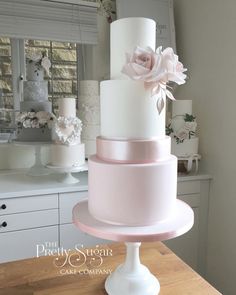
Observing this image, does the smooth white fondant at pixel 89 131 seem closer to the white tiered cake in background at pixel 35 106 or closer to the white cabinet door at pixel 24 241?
the white tiered cake in background at pixel 35 106

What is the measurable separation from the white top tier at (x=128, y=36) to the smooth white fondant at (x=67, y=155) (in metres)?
0.89

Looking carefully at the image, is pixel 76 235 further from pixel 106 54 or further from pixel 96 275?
pixel 106 54

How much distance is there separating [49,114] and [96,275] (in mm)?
1066

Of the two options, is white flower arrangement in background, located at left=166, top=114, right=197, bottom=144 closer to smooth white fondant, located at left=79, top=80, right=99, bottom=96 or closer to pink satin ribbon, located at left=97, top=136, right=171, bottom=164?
smooth white fondant, located at left=79, top=80, right=99, bottom=96

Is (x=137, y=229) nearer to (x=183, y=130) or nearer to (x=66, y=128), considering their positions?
(x=66, y=128)

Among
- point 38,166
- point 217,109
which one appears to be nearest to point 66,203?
point 38,166

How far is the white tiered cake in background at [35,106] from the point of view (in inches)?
67.9

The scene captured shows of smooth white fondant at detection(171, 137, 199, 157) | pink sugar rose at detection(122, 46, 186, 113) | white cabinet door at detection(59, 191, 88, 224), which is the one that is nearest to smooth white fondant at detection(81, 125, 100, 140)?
white cabinet door at detection(59, 191, 88, 224)

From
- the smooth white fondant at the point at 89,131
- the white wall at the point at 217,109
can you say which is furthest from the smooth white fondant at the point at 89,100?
the white wall at the point at 217,109

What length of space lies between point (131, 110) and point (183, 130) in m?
1.15

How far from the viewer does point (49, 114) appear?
174cm

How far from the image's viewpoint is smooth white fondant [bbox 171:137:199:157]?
1838mm

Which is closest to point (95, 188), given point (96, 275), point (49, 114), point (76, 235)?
point (96, 275)

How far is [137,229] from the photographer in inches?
28.3
